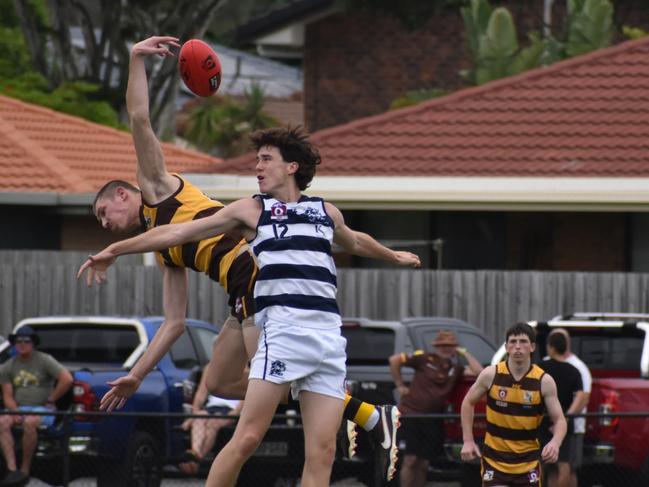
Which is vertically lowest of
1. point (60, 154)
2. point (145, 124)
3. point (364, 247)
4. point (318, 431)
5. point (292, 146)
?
point (318, 431)

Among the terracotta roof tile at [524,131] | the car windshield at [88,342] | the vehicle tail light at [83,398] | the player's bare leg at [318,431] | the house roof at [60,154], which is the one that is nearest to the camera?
the player's bare leg at [318,431]

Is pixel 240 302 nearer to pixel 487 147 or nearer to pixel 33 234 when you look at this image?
pixel 487 147

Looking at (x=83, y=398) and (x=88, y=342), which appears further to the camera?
(x=88, y=342)

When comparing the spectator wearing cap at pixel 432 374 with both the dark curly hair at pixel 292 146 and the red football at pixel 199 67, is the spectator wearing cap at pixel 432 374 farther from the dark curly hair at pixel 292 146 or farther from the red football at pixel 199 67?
the dark curly hair at pixel 292 146

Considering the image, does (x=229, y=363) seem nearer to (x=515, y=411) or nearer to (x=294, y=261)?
(x=294, y=261)

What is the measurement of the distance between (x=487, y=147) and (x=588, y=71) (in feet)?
8.27

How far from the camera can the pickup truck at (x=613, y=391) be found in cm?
1513

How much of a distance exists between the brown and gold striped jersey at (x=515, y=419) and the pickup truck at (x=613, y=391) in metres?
2.01

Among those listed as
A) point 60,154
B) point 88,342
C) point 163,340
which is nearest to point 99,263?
point 163,340

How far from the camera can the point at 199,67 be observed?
377 inches

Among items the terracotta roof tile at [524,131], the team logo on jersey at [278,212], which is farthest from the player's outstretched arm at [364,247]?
the terracotta roof tile at [524,131]

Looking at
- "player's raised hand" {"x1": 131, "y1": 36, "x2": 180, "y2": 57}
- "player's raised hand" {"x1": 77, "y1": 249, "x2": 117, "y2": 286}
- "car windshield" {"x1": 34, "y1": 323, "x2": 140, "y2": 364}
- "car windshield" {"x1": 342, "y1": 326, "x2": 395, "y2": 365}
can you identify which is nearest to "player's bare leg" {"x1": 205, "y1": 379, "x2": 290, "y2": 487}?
"player's raised hand" {"x1": 77, "y1": 249, "x2": 117, "y2": 286}

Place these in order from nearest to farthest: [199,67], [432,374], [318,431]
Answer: [318,431] < [199,67] < [432,374]

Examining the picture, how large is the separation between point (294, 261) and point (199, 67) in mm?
1627
